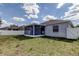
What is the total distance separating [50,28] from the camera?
6727mm

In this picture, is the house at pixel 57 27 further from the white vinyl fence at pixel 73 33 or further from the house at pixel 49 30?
the white vinyl fence at pixel 73 33

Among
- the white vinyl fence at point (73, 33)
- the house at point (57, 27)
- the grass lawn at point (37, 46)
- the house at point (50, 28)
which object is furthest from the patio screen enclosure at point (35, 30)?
the white vinyl fence at point (73, 33)

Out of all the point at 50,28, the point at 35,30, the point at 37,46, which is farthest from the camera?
the point at 50,28

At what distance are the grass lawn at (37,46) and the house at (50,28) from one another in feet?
1.17

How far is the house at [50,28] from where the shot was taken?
5.95m

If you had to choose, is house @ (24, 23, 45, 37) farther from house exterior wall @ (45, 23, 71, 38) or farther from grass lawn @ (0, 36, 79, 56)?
grass lawn @ (0, 36, 79, 56)

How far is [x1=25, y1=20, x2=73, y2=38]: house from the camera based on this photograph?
595cm

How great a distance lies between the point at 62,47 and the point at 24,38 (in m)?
1.15

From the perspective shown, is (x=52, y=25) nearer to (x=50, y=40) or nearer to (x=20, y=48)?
(x=50, y=40)

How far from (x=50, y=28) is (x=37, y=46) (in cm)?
144

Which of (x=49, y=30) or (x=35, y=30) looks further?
(x=35, y=30)

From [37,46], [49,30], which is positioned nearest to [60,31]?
[49,30]

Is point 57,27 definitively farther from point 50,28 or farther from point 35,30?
point 35,30

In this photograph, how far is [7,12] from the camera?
18.1ft
